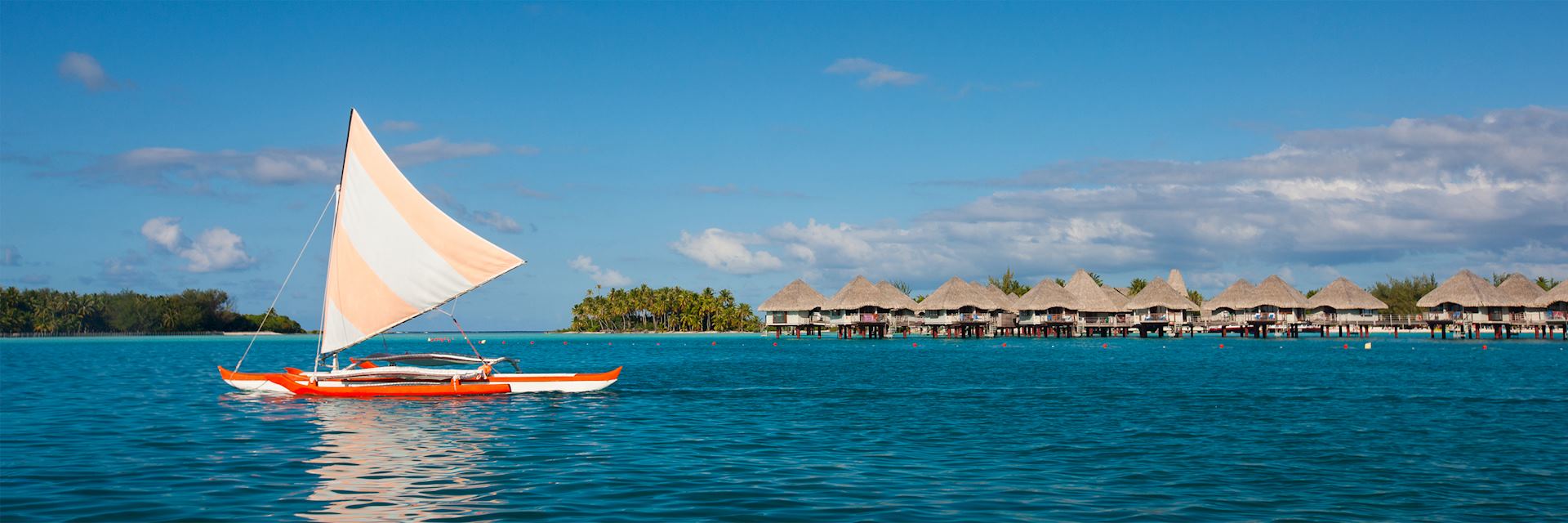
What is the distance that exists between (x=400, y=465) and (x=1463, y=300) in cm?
9561

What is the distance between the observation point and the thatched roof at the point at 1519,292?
8944 centimetres

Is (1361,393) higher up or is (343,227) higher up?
(343,227)

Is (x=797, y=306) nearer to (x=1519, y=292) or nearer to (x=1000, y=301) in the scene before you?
(x=1000, y=301)

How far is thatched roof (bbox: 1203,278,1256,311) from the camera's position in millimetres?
108000

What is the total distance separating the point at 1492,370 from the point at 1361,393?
57.0 ft

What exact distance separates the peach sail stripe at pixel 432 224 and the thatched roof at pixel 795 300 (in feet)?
259

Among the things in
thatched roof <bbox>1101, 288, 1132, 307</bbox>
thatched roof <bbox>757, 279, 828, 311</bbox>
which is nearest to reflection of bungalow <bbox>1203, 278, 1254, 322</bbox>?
thatched roof <bbox>1101, 288, 1132, 307</bbox>

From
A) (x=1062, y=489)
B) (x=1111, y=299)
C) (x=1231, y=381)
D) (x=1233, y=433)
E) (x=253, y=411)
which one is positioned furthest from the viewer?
(x=1111, y=299)

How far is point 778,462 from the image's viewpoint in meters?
17.7

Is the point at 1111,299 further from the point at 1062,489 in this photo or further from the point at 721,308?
the point at 1062,489

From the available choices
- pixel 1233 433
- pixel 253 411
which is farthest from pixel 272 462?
pixel 1233 433

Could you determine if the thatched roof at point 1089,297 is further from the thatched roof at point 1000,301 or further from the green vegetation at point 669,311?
the green vegetation at point 669,311

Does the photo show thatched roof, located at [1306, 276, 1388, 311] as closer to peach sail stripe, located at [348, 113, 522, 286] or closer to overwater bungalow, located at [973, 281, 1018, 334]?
overwater bungalow, located at [973, 281, 1018, 334]

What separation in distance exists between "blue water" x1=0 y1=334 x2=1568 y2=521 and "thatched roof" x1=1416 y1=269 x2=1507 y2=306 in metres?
62.7
